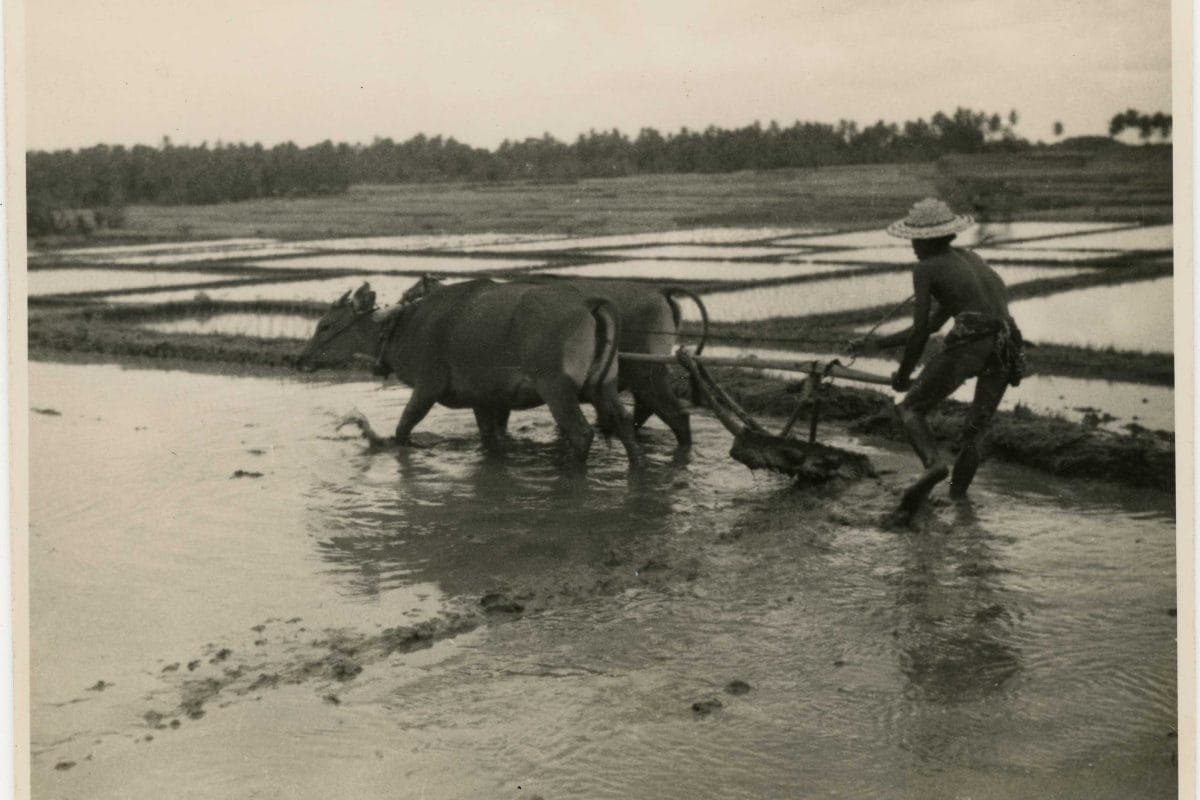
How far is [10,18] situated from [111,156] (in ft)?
22.5

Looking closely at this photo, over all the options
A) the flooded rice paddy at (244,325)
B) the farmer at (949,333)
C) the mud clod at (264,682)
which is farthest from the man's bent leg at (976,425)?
the flooded rice paddy at (244,325)

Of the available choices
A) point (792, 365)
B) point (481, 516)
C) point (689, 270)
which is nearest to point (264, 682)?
point (481, 516)

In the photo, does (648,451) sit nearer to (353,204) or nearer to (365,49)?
(365,49)

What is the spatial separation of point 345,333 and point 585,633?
157 inches

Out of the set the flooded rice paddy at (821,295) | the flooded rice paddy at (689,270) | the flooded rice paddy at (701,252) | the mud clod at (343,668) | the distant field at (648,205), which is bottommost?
the mud clod at (343,668)

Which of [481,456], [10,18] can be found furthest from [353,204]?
[10,18]

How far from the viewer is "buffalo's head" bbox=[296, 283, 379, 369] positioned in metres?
8.09

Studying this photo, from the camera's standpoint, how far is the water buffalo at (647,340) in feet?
25.1

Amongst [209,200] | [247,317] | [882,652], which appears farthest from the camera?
[209,200]

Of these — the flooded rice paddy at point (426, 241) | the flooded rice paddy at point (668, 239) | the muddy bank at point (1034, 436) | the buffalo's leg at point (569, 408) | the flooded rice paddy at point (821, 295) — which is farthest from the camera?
the flooded rice paddy at point (426, 241)

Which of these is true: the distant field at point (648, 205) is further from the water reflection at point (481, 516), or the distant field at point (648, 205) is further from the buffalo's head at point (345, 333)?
the buffalo's head at point (345, 333)

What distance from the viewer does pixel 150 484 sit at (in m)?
7.14

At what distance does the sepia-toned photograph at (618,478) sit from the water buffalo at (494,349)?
0.03m

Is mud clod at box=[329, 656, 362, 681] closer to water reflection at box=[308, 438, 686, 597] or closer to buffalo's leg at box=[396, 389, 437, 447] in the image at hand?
water reflection at box=[308, 438, 686, 597]
